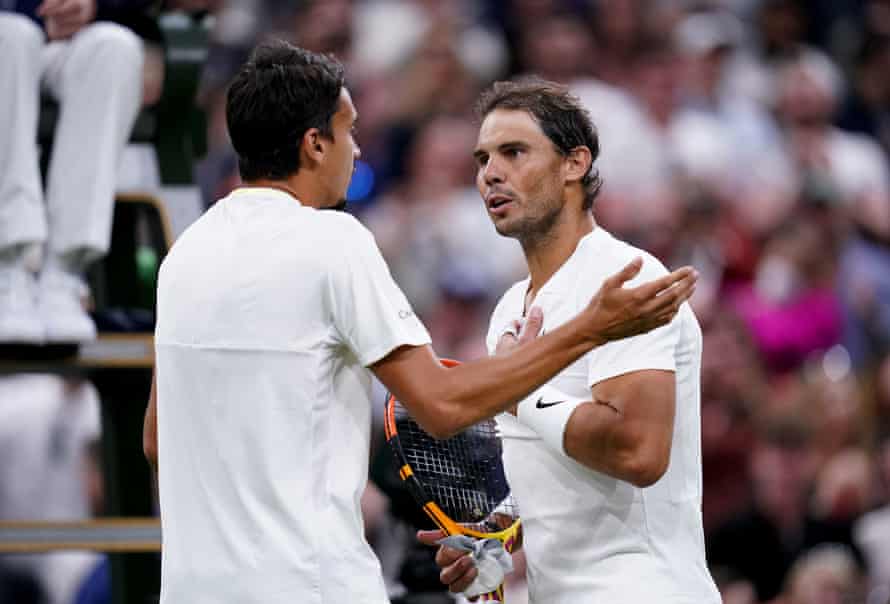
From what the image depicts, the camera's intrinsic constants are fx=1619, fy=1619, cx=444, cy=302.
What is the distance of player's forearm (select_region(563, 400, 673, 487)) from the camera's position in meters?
2.92

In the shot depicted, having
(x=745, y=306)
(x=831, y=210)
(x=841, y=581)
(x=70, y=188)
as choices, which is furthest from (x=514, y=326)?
(x=831, y=210)

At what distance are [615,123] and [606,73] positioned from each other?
2.15 ft

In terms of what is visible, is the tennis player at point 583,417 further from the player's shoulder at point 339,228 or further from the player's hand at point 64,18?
the player's hand at point 64,18

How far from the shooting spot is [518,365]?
8.77 ft

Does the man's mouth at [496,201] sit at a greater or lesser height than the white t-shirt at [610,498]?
greater

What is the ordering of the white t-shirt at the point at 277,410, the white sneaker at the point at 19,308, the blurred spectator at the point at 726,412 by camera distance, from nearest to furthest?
the white t-shirt at the point at 277,410
the white sneaker at the point at 19,308
the blurred spectator at the point at 726,412

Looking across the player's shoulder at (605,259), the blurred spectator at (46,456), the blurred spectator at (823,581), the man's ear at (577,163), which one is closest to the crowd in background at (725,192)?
the blurred spectator at (823,581)

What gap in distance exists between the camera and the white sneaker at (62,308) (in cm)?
393

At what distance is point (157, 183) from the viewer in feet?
14.4

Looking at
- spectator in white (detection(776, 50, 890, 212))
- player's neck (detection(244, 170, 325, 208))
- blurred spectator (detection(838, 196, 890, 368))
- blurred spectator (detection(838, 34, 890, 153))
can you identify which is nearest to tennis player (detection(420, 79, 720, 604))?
player's neck (detection(244, 170, 325, 208))

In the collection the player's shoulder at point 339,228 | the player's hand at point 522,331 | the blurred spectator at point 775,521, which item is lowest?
the blurred spectator at point 775,521

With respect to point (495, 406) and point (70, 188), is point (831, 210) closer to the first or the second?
point (70, 188)

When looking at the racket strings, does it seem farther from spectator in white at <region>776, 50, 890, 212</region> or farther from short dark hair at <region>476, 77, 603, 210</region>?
spectator in white at <region>776, 50, 890, 212</region>

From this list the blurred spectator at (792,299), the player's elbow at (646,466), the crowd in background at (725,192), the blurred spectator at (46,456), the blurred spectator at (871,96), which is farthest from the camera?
the blurred spectator at (871,96)
